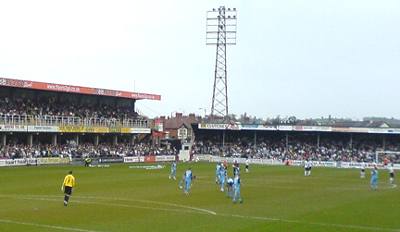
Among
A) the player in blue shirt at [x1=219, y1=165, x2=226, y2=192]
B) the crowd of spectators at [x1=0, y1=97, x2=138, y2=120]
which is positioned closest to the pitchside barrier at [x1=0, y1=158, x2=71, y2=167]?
the crowd of spectators at [x1=0, y1=97, x2=138, y2=120]

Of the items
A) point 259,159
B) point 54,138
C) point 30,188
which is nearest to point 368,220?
point 30,188

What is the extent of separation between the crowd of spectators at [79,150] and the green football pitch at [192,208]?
1835 centimetres

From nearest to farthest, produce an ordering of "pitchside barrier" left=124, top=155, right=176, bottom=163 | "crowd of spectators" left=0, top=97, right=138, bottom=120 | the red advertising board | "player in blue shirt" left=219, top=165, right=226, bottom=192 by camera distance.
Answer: "player in blue shirt" left=219, top=165, right=226, bottom=192 → "crowd of spectators" left=0, top=97, right=138, bottom=120 → "pitchside barrier" left=124, top=155, right=176, bottom=163 → the red advertising board

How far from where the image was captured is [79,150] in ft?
224

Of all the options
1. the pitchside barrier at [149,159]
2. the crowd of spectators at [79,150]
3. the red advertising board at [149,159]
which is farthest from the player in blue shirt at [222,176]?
the red advertising board at [149,159]

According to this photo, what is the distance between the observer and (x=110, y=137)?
3179 inches

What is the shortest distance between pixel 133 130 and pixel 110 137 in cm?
390

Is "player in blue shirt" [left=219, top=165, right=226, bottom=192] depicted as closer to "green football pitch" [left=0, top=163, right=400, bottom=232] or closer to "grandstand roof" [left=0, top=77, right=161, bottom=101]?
"green football pitch" [left=0, top=163, right=400, bottom=232]

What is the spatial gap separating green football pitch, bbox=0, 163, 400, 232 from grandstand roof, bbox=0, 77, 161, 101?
78.7ft

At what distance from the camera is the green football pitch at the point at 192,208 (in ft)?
71.3

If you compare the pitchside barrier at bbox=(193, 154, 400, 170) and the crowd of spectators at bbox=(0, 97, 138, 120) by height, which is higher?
the crowd of spectators at bbox=(0, 97, 138, 120)

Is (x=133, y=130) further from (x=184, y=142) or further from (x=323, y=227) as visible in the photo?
(x=323, y=227)

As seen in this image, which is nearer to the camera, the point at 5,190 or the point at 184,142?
the point at 5,190

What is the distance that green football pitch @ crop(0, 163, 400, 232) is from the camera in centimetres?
2172
